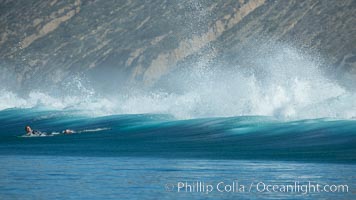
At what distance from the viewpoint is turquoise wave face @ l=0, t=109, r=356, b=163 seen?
91.9 ft

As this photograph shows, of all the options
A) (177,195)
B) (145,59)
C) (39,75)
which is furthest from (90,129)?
(39,75)

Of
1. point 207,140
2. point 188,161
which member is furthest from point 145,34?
point 188,161

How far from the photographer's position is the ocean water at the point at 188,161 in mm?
20266

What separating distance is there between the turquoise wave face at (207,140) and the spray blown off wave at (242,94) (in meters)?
2.10

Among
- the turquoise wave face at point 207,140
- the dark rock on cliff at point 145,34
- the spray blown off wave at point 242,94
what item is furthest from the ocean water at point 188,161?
the dark rock on cliff at point 145,34

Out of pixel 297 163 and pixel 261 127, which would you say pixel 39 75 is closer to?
pixel 261 127

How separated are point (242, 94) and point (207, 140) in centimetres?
1474

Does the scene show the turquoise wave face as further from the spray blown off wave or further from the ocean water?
the spray blown off wave

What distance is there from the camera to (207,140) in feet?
111

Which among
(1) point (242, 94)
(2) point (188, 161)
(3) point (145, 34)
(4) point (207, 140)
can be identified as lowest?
(2) point (188, 161)

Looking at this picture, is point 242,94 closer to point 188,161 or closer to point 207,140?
point 207,140

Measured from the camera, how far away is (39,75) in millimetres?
86938

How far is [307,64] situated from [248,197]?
35.0m

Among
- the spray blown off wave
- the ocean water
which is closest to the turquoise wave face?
the ocean water
